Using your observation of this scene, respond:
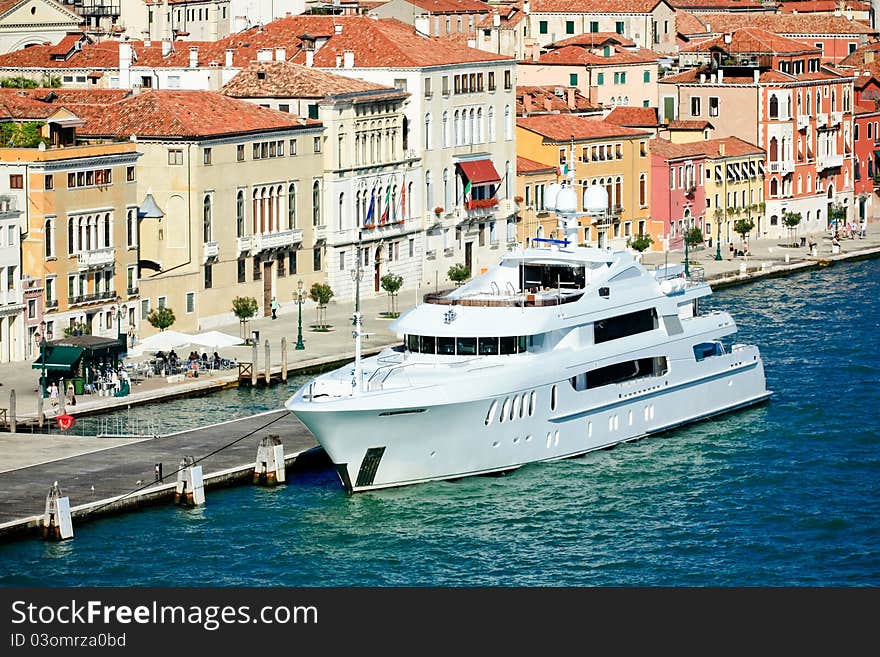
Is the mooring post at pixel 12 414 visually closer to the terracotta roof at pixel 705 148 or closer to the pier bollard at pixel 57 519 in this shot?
the pier bollard at pixel 57 519

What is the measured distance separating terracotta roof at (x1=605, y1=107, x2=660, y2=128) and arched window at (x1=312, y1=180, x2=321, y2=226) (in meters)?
32.8

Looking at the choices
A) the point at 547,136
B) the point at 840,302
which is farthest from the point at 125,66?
the point at 840,302

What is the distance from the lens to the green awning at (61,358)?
9031 centimetres

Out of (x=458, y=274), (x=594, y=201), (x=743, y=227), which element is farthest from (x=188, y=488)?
(x=743, y=227)

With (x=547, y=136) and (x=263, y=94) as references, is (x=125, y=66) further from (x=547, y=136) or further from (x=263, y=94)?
(x=547, y=136)

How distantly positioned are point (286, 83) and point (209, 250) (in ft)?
36.7

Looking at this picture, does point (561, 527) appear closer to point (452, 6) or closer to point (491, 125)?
point (491, 125)

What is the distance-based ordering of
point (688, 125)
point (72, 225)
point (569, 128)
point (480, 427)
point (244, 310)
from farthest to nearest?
point (688, 125), point (569, 128), point (244, 310), point (72, 225), point (480, 427)

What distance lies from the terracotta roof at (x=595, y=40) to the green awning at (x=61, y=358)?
73.5 m

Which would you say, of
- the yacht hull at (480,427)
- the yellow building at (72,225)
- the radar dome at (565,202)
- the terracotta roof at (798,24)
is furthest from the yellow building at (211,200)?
the terracotta roof at (798,24)

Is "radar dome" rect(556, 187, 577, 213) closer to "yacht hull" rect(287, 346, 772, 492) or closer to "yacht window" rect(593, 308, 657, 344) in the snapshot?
"yacht window" rect(593, 308, 657, 344)

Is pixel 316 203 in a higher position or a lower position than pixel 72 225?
higher

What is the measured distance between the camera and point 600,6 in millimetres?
179500

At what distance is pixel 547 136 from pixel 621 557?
64.2 m
